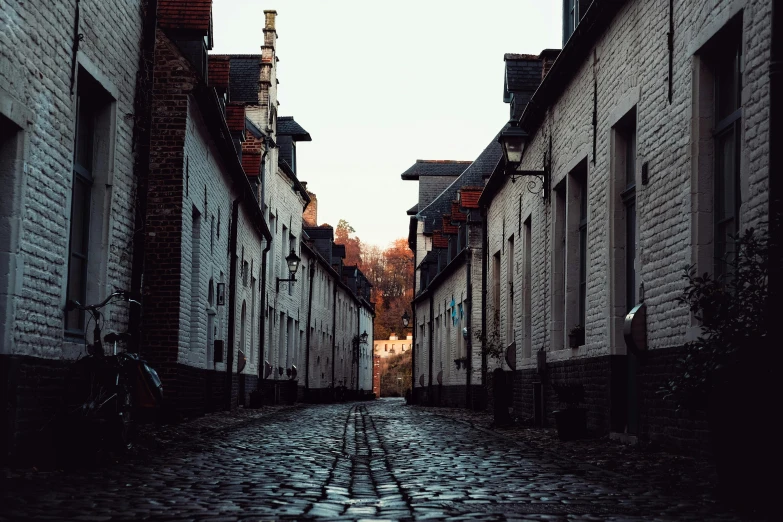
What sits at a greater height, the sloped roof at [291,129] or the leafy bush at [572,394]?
the sloped roof at [291,129]

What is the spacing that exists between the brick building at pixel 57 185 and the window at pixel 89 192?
0.03 ft

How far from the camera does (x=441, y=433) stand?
1419 centimetres

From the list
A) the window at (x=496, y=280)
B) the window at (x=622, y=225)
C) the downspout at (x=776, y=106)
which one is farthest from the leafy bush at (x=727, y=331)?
the window at (x=496, y=280)

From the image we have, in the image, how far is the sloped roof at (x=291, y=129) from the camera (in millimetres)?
34744

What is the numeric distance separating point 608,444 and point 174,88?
7.97 m

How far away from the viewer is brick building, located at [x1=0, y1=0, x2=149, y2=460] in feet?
26.0

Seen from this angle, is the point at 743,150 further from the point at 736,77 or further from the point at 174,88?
the point at 174,88

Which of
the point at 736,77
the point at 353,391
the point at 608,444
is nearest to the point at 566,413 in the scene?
the point at 608,444

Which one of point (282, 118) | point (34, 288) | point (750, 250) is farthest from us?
point (282, 118)

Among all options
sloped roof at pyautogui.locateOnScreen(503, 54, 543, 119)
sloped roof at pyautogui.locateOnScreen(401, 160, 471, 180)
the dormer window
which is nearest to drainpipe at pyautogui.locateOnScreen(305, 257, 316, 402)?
sloped roof at pyautogui.locateOnScreen(401, 160, 471, 180)

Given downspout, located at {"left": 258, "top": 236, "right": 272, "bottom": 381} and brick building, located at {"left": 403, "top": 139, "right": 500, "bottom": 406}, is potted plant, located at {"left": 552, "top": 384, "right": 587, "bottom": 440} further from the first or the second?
downspout, located at {"left": 258, "top": 236, "right": 272, "bottom": 381}

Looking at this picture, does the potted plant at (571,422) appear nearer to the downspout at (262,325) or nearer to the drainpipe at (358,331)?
the downspout at (262,325)

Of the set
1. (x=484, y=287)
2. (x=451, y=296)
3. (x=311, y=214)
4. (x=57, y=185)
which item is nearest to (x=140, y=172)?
(x=57, y=185)

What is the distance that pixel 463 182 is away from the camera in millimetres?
43031
